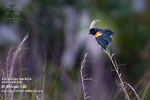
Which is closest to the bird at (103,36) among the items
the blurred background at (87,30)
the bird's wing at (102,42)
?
the bird's wing at (102,42)

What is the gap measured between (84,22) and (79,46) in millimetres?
444

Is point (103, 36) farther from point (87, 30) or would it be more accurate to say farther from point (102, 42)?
point (87, 30)

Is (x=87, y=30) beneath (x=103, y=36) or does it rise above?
beneath

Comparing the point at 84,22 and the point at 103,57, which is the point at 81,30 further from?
the point at 103,57

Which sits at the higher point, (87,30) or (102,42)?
(102,42)

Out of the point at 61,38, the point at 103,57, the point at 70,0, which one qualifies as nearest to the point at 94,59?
the point at 103,57

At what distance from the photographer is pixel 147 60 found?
448 centimetres

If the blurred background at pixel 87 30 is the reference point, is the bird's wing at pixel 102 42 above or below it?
above

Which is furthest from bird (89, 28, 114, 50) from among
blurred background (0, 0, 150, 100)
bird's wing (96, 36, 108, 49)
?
blurred background (0, 0, 150, 100)

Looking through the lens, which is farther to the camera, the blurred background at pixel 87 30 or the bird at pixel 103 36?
the blurred background at pixel 87 30

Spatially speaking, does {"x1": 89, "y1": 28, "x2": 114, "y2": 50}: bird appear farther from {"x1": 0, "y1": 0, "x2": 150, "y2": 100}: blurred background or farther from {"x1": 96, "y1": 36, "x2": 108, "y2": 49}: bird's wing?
{"x1": 0, "y1": 0, "x2": 150, "y2": 100}: blurred background

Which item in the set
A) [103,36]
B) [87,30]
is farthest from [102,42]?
[87,30]

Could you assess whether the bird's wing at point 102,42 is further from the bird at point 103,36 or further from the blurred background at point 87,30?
the blurred background at point 87,30

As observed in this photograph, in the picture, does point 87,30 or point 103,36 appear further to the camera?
point 87,30
